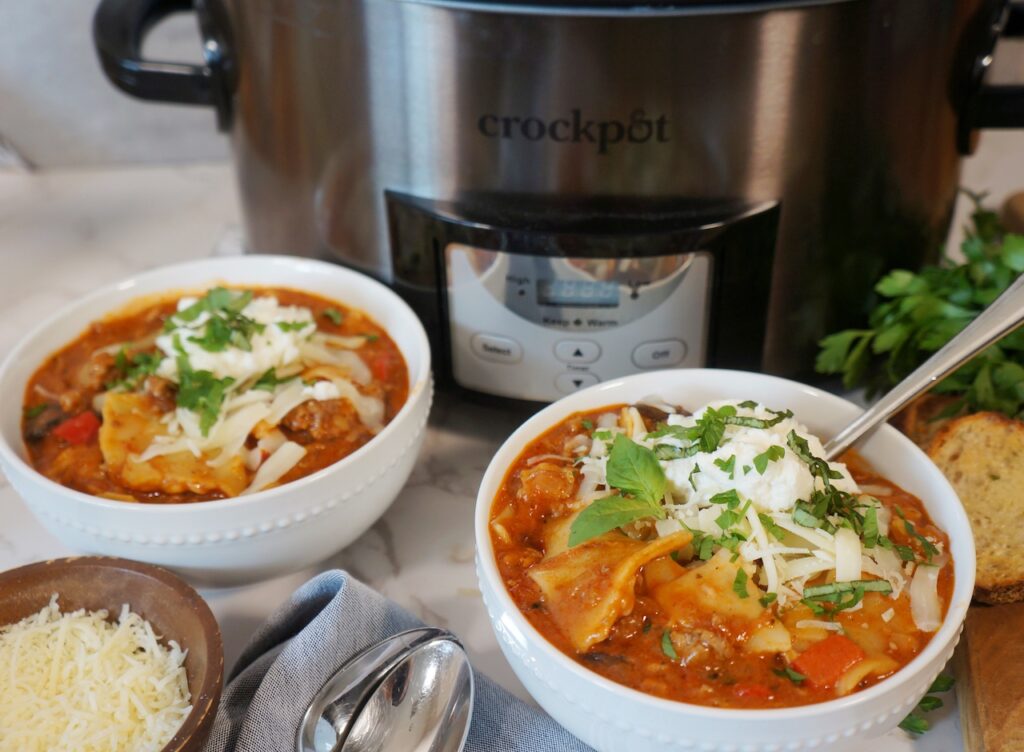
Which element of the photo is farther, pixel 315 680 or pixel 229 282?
pixel 229 282

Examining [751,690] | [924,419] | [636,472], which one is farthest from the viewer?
[924,419]

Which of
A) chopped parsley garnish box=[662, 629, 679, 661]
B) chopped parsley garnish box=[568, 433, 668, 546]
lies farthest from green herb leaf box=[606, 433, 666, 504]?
chopped parsley garnish box=[662, 629, 679, 661]

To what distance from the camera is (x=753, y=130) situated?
0.99m

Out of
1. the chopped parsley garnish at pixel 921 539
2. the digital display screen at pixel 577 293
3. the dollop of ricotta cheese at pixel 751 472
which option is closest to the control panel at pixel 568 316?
the digital display screen at pixel 577 293

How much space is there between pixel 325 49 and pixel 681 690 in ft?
2.27

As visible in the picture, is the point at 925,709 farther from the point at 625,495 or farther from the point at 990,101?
the point at 990,101

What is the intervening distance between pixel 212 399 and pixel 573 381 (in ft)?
1.28

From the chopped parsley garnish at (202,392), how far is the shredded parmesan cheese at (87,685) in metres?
0.21

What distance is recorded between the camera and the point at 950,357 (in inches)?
38.0

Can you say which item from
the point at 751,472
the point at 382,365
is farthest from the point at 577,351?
the point at 751,472

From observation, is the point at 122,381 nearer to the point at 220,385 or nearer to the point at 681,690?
the point at 220,385

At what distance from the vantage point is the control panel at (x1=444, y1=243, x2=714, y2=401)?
1.07 metres

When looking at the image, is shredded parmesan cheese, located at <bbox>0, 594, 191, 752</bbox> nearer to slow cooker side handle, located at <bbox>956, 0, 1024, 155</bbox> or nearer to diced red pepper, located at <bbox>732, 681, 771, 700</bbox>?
diced red pepper, located at <bbox>732, 681, 771, 700</bbox>

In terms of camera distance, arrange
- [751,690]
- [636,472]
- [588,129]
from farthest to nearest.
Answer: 1. [588,129]
2. [636,472]
3. [751,690]
